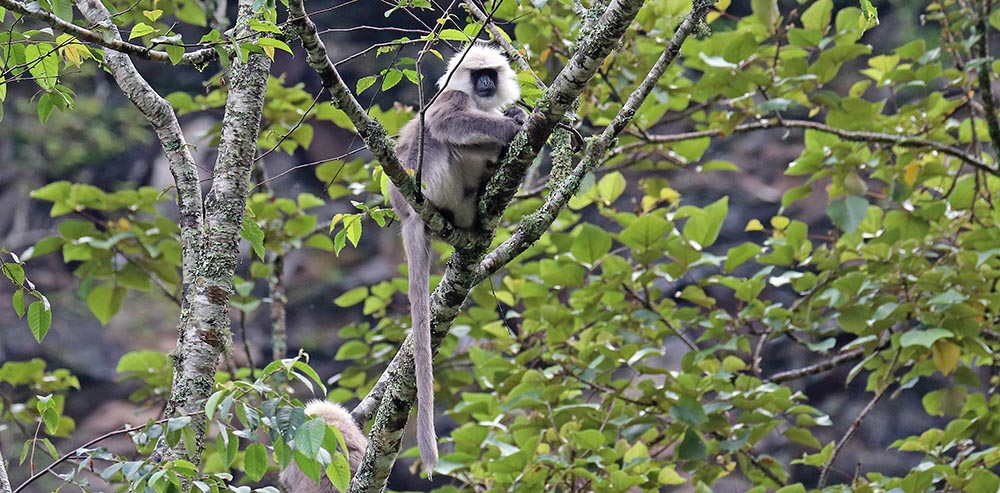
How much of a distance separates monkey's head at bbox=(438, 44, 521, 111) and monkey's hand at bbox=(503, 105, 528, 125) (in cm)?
19

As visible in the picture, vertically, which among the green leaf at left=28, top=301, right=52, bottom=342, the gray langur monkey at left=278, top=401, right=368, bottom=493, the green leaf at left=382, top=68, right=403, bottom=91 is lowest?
the gray langur monkey at left=278, top=401, right=368, bottom=493

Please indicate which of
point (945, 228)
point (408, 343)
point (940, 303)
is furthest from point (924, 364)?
point (408, 343)

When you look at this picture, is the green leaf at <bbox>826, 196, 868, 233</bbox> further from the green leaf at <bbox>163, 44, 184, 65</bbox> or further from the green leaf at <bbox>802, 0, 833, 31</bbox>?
the green leaf at <bbox>163, 44, 184, 65</bbox>

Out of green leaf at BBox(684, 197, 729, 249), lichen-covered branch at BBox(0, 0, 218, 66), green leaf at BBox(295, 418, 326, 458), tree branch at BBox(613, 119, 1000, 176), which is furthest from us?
tree branch at BBox(613, 119, 1000, 176)

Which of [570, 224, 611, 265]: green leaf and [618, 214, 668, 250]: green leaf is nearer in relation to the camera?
[618, 214, 668, 250]: green leaf

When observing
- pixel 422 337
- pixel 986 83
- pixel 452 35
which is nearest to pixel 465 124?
pixel 422 337

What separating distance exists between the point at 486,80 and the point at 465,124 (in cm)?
54

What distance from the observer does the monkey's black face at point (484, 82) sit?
4508 mm

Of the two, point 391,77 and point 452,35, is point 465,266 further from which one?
Answer: point 452,35

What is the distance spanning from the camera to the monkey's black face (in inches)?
177

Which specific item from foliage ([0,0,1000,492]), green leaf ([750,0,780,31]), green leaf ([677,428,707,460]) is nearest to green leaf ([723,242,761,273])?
foliage ([0,0,1000,492])

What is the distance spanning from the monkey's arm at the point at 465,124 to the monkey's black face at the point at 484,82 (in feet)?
0.71

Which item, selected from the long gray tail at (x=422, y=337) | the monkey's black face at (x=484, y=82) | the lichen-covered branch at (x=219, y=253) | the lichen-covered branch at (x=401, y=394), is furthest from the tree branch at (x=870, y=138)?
the lichen-covered branch at (x=219, y=253)

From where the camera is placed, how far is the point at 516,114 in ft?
13.7
